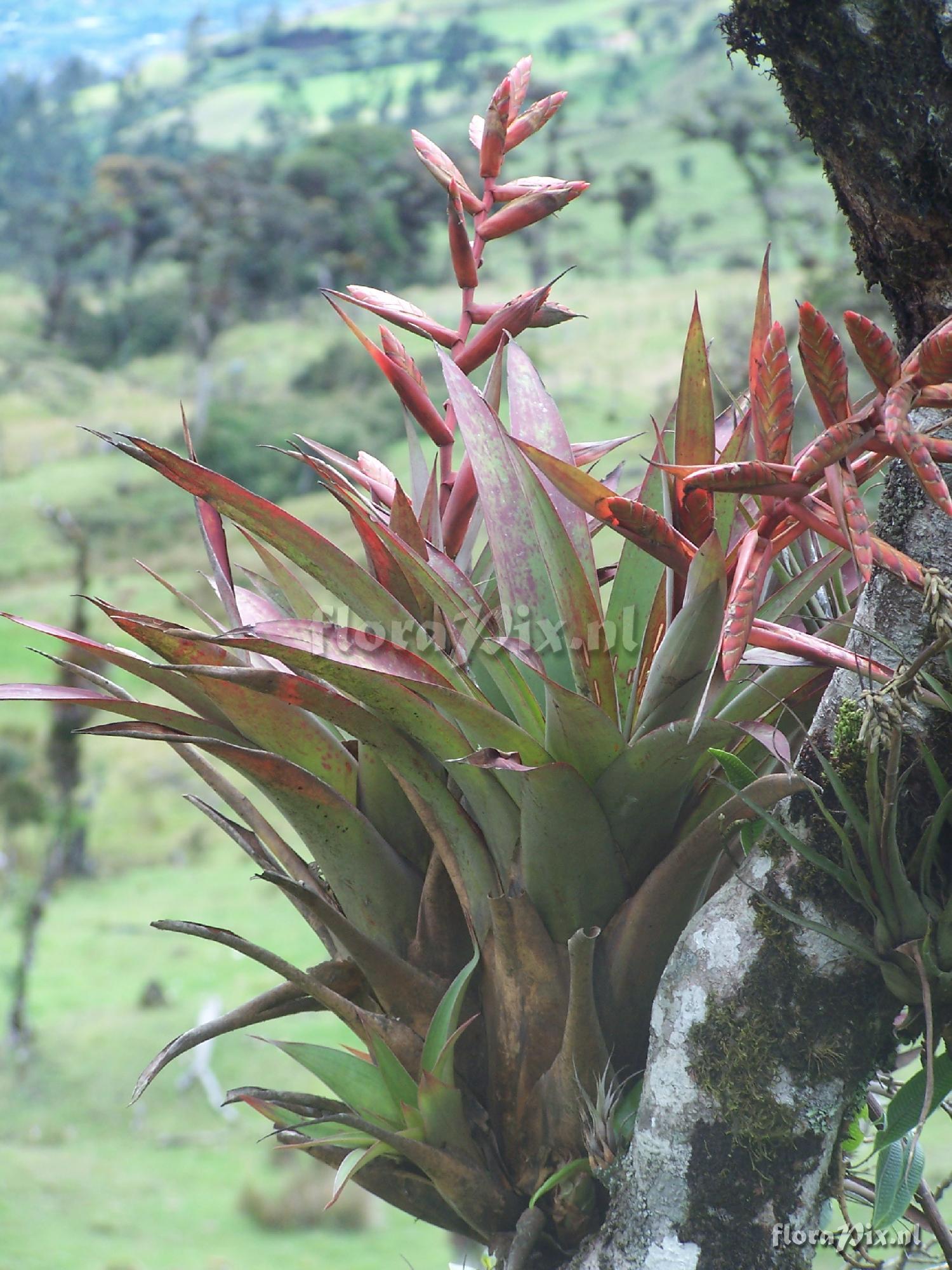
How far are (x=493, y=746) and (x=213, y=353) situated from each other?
19.0 m

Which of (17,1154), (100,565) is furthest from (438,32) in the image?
(17,1154)

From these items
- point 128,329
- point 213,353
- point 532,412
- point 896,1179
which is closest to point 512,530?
point 532,412

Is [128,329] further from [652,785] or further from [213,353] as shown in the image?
[652,785]

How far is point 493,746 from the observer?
58 centimetres

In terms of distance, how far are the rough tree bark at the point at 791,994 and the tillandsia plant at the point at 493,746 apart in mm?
39

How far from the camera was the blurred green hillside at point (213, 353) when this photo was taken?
4863mm

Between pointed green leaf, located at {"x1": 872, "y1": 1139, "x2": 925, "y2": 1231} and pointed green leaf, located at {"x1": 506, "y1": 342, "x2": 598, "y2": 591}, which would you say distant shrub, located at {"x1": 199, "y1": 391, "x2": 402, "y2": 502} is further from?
pointed green leaf, located at {"x1": 872, "y1": 1139, "x2": 925, "y2": 1231}

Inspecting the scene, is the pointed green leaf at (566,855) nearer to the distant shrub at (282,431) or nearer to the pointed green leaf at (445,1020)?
the pointed green leaf at (445,1020)

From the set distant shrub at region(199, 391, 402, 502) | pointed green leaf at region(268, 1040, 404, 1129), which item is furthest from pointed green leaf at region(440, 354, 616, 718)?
distant shrub at region(199, 391, 402, 502)

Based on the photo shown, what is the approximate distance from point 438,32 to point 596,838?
5192 centimetres

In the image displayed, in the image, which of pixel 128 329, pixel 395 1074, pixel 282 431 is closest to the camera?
pixel 395 1074

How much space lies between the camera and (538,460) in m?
0.49

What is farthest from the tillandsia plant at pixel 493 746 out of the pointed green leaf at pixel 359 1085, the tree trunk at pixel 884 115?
the tree trunk at pixel 884 115

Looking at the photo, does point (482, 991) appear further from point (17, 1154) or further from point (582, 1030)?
point (17, 1154)
